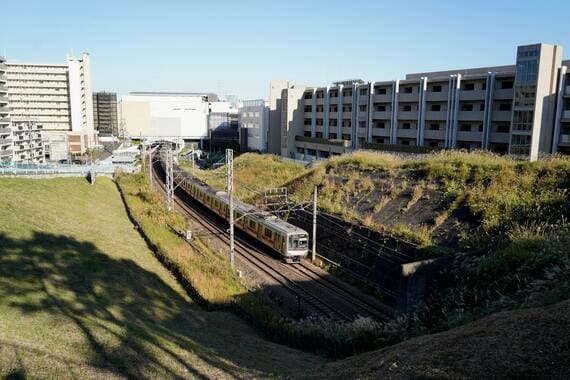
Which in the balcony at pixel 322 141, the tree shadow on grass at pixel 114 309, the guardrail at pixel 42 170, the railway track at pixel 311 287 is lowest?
the railway track at pixel 311 287

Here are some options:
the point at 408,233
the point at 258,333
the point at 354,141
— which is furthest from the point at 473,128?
the point at 258,333

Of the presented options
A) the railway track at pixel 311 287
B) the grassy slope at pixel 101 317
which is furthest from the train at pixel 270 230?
the grassy slope at pixel 101 317

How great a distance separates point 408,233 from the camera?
2089 cm

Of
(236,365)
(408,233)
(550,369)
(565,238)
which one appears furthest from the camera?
(408,233)

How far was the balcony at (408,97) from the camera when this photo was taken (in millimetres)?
43700

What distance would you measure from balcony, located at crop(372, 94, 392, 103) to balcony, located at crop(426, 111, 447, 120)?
5410 millimetres

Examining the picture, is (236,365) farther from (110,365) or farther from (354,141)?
(354,141)

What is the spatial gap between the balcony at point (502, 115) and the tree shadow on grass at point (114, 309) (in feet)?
104

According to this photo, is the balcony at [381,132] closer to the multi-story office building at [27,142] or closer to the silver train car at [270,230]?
the silver train car at [270,230]

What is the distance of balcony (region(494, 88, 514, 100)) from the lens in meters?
35.9

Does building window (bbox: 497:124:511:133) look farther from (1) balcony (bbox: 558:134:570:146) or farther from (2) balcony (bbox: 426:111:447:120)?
(2) balcony (bbox: 426:111:447:120)

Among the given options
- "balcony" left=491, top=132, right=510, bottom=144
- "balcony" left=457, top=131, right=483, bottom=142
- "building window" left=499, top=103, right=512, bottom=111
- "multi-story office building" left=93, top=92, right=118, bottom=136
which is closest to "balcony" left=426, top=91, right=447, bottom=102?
"balcony" left=457, top=131, right=483, bottom=142

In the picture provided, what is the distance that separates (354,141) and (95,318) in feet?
142

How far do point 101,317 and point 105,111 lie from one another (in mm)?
138700
